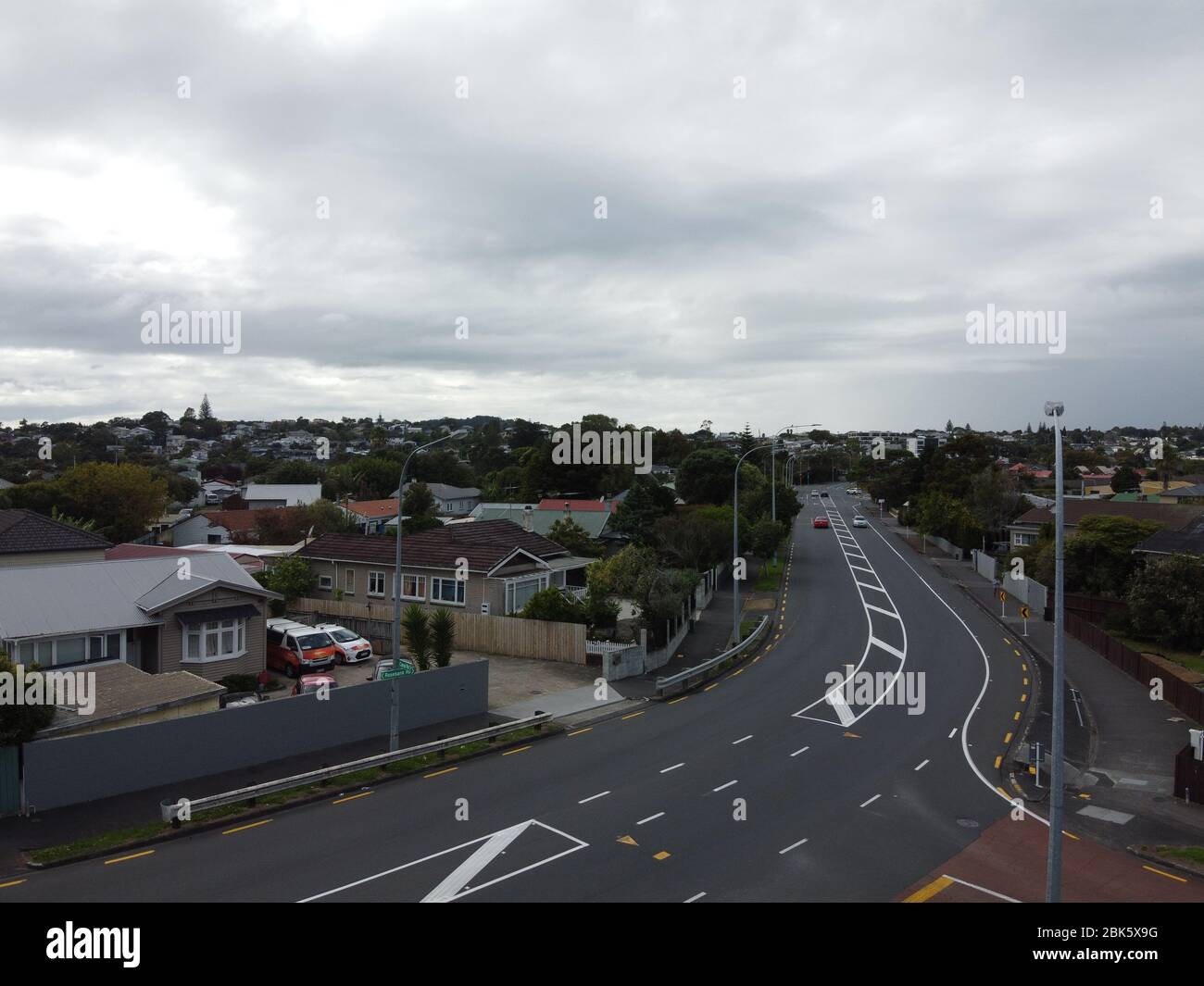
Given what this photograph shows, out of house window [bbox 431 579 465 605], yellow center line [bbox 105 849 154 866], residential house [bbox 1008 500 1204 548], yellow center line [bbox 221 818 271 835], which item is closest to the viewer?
yellow center line [bbox 105 849 154 866]

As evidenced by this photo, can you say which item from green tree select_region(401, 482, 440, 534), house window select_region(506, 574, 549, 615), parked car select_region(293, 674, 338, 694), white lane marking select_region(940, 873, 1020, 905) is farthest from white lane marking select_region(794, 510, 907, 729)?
green tree select_region(401, 482, 440, 534)

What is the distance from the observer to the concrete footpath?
16.5 meters

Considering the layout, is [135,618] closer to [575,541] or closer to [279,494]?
[575,541]

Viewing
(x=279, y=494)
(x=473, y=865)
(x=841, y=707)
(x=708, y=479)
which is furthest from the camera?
(x=279, y=494)

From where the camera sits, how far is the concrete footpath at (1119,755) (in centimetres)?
1645

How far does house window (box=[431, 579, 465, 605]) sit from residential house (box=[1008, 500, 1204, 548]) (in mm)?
31784

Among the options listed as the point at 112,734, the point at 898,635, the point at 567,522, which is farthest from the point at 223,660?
the point at 567,522

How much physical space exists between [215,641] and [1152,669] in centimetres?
3010

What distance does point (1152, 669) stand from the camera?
1091 inches

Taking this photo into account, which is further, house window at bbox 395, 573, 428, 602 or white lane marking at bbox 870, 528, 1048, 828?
house window at bbox 395, 573, 428, 602

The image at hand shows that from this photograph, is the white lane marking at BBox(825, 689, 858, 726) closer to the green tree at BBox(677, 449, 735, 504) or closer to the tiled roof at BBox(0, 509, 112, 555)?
the tiled roof at BBox(0, 509, 112, 555)

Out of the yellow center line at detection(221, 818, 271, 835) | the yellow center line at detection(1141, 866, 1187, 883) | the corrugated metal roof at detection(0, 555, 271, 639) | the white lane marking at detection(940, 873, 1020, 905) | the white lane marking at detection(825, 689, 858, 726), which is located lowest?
the white lane marking at detection(825, 689, 858, 726)

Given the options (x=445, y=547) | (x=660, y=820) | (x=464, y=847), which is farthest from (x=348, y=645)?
(x=660, y=820)
